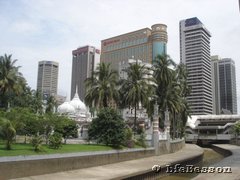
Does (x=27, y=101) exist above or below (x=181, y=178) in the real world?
above

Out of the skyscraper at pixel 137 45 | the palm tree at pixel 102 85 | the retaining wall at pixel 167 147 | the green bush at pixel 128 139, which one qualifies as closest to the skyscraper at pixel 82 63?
the skyscraper at pixel 137 45

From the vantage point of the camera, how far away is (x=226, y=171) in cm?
2783

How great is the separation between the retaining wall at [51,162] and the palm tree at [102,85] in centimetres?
1493

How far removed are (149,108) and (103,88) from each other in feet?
34.4

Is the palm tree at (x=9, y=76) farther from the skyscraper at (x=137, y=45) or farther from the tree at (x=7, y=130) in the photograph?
the skyscraper at (x=137, y=45)

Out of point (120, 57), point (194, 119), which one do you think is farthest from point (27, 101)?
point (120, 57)

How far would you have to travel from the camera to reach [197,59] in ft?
443

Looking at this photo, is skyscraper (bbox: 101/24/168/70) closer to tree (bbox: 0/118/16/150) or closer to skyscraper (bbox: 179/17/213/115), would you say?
skyscraper (bbox: 179/17/213/115)

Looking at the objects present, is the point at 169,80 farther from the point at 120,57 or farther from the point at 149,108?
the point at 120,57

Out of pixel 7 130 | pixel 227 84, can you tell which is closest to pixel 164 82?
pixel 7 130

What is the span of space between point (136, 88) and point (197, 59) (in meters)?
93.4

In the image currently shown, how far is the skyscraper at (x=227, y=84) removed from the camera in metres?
174

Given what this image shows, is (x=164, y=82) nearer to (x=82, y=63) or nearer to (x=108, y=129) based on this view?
(x=108, y=129)

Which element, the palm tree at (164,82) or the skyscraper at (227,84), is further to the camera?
the skyscraper at (227,84)
